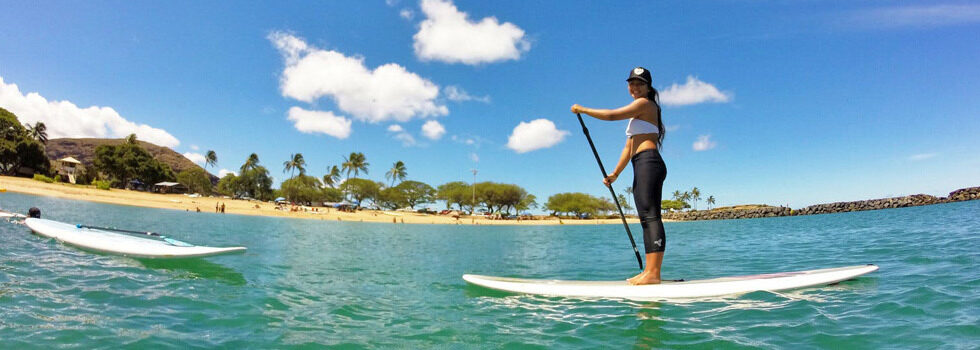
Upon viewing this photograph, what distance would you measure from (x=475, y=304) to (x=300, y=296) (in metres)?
2.84

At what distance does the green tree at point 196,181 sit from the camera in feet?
381

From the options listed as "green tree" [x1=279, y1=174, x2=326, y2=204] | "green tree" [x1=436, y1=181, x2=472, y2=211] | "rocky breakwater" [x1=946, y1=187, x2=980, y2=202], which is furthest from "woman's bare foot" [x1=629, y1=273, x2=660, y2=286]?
"rocky breakwater" [x1=946, y1=187, x2=980, y2=202]

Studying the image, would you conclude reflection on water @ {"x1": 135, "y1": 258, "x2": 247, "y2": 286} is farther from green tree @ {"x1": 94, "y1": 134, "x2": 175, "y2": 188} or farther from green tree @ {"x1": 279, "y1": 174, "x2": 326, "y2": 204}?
green tree @ {"x1": 279, "y1": 174, "x2": 326, "y2": 204}

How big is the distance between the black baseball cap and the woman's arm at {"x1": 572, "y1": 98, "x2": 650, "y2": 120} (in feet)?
1.10

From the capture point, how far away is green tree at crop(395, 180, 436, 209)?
355 ft

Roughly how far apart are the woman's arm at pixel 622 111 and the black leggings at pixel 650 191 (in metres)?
0.59

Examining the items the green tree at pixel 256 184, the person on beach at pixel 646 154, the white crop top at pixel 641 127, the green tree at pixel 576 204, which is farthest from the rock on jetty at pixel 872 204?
the green tree at pixel 256 184

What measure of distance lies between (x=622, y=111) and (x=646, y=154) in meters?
0.72

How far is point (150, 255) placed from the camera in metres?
9.23

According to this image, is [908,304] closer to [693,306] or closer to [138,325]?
[693,306]

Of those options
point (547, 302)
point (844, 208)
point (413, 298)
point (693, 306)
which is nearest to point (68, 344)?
point (413, 298)

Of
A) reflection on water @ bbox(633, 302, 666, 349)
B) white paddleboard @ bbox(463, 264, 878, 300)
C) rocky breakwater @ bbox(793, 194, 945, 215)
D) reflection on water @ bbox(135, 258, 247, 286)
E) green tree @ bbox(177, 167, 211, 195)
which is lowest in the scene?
reflection on water @ bbox(135, 258, 247, 286)

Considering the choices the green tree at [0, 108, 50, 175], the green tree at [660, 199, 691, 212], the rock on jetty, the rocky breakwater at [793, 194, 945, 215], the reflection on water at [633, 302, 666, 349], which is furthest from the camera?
the green tree at [660, 199, 691, 212]

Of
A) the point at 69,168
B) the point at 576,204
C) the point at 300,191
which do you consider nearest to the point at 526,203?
the point at 576,204
